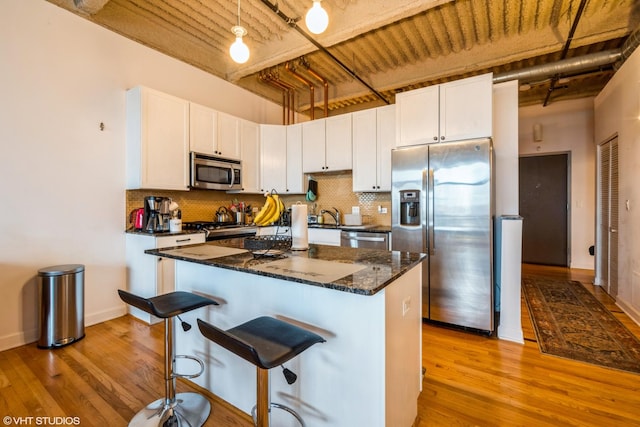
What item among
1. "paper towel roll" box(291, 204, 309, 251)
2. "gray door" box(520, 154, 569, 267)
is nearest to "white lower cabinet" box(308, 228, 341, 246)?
"paper towel roll" box(291, 204, 309, 251)

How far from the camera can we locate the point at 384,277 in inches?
48.8

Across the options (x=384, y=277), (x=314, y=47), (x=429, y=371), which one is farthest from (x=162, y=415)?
(x=314, y=47)

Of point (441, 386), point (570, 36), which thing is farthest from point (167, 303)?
point (570, 36)

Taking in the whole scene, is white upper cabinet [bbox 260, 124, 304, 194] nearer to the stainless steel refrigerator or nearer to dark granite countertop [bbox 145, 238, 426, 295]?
the stainless steel refrigerator

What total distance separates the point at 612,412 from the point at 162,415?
8.52ft

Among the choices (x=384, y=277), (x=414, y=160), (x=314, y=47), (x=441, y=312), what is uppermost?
(x=314, y=47)

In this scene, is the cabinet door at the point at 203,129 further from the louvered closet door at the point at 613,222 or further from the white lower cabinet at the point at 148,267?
the louvered closet door at the point at 613,222

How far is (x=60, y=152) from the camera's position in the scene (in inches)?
110

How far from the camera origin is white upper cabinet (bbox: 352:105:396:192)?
12.2 feet

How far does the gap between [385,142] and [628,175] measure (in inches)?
106

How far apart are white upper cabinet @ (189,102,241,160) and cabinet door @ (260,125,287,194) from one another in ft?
1.55

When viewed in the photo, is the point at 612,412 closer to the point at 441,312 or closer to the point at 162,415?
the point at 441,312

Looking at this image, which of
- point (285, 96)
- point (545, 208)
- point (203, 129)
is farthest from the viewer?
point (545, 208)

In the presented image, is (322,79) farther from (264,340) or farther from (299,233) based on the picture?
(264,340)
